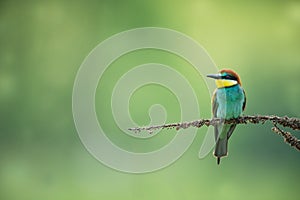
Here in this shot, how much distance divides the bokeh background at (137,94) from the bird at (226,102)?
91 mm

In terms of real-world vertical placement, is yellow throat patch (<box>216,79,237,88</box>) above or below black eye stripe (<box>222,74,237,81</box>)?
below

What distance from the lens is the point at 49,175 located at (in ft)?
7.89

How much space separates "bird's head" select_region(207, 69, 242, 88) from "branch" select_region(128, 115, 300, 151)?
17 centimetres

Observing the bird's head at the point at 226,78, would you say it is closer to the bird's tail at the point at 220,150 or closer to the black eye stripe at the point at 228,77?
the black eye stripe at the point at 228,77

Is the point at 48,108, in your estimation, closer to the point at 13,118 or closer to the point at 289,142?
the point at 13,118

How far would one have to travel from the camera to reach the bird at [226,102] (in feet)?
7.52

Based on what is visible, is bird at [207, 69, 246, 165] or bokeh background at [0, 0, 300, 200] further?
bokeh background at [0, 0, 300, 200]

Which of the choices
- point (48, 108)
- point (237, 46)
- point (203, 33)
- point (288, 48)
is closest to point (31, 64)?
point (48, 108)

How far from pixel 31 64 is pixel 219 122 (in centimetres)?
101

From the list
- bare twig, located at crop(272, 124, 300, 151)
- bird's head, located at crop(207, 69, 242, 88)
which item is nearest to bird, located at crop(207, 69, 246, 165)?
bird's head, located at crop(207, 69, 242, 88)

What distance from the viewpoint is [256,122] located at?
95.7 inches

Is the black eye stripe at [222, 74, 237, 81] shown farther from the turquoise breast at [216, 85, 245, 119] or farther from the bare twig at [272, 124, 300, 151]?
the bare twig at [272, 124, 300, 151]

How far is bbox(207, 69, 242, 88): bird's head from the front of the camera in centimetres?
234

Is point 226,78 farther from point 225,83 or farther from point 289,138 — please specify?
point 289,138
